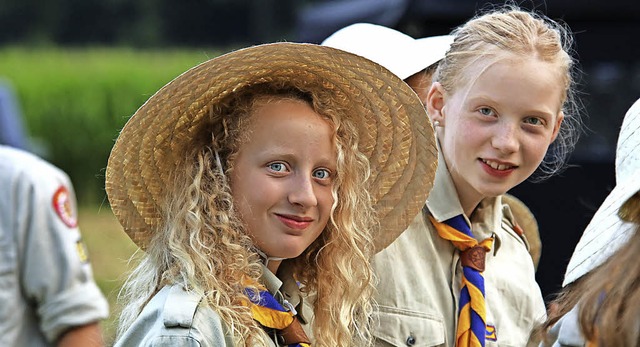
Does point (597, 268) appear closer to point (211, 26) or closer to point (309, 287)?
point (309, 287)

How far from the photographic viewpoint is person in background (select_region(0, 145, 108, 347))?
10.6 ft

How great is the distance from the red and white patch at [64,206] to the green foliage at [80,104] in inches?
523

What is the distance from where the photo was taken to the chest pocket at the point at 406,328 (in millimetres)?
3004

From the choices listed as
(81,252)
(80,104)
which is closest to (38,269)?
(81,252)

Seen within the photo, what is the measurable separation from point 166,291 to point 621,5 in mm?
4331

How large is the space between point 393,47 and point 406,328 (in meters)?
0.97

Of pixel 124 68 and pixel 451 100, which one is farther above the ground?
pixel 451 100

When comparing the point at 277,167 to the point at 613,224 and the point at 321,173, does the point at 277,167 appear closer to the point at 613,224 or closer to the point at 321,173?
the point at 321,173

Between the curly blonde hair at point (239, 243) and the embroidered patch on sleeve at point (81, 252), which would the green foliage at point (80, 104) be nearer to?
the embroidered patch on sleeve at point (81, 252)

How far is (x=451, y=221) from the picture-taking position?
10.3ft

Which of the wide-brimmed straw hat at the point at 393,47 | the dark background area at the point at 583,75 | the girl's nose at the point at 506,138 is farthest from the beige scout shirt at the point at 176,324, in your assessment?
the dark background area at the point at 583,75

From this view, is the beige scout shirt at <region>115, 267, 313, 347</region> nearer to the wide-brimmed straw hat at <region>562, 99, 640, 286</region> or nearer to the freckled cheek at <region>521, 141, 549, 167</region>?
the wide-brimmed straw hat at <region>562, 99, 640, 286</region>

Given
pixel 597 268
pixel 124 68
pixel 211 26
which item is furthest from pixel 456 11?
pixel 211 26

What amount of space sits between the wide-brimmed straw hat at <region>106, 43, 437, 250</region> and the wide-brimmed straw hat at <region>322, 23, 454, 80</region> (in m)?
0.48
